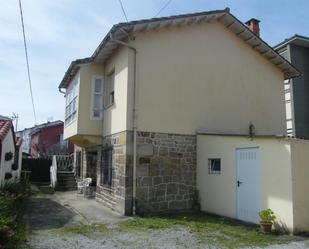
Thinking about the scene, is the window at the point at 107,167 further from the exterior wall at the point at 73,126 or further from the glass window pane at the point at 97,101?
the glass window pane at the point at 97,101

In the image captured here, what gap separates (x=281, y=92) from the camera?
623 inches

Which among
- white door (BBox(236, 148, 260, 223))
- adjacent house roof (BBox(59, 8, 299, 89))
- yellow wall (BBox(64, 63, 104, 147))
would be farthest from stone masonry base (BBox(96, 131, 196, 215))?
adjacent house roof (BBox(59, 8, 299, 89))

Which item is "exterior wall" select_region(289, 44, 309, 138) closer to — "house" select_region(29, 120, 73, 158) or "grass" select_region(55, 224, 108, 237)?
"grass" select_region(55, 224, 108, 237)

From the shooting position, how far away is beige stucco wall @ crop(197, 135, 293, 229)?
9.57 meters

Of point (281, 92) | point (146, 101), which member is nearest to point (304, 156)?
point (146, 101)

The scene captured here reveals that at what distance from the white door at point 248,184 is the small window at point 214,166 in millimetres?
1025

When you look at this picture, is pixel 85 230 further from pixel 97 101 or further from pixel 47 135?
pixel 47 135

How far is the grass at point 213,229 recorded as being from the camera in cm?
837

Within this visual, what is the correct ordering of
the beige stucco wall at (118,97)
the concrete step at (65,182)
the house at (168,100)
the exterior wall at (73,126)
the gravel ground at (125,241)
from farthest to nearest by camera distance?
the concrete step at (65,182)
the exterior wall at (73,126)
the beige stucco wall at (118,97)
the house at (168,100)
the gravel ground at (125,241)

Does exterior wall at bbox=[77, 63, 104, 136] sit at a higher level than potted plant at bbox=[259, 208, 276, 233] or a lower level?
higher

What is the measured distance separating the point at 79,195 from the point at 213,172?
793cm

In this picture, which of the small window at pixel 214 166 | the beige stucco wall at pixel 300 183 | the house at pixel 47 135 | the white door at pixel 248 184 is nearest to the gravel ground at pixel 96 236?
the beige stucco wall at pixel 300 183

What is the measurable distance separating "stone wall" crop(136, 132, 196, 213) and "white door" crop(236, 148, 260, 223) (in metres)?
2.22

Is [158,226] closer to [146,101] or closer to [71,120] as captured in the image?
[146,101]
